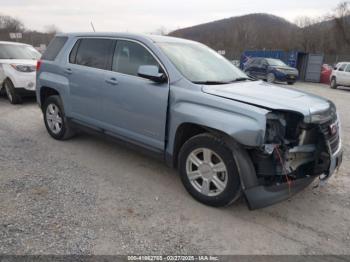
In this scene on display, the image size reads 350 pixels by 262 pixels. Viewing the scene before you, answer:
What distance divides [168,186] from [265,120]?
163cm

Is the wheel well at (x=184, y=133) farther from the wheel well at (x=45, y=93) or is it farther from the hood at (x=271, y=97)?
the wheel well at (x=45, y=93)

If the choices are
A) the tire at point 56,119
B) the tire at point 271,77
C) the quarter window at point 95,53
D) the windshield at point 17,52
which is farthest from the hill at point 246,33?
the quarter window at point 95,53

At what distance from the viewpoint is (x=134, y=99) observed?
3.95 m

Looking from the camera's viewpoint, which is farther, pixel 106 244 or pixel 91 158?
pixel 91 158

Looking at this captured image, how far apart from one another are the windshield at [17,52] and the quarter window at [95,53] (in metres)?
4.87

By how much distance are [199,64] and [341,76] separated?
17699mm

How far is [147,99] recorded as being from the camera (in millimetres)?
3803

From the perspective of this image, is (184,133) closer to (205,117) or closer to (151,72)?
(205,117)

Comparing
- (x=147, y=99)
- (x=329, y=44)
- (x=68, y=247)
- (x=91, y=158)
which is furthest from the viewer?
(x=329, y=44)

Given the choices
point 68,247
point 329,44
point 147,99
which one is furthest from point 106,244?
point 329,44

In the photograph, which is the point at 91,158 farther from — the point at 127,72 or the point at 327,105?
the point at 327,105

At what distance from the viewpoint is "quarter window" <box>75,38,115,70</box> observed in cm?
445

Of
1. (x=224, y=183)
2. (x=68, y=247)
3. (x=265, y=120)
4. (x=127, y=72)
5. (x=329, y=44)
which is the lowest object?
(x=68, y=247)

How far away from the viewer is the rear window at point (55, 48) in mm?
5316
